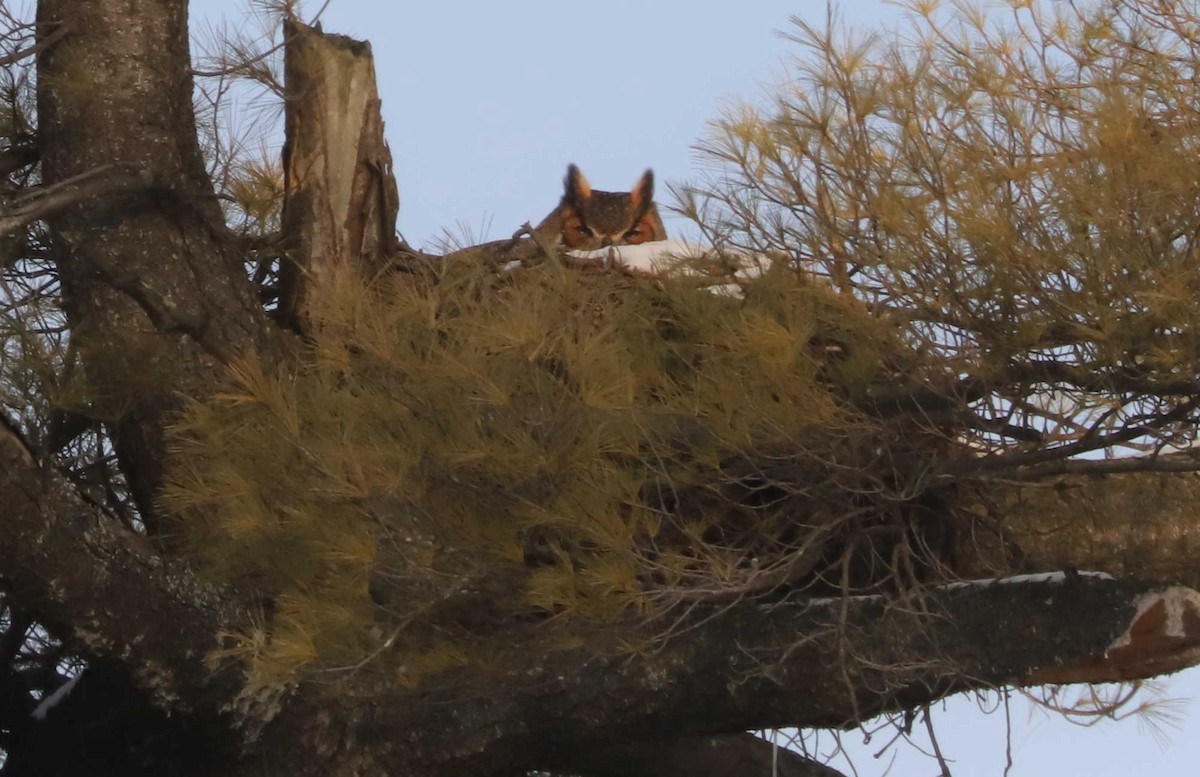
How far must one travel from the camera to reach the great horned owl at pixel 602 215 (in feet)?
15.1

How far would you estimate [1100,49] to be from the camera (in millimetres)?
2740

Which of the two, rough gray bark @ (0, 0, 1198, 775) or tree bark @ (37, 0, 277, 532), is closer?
rough gray bark @ (0, 0, 1198, 775)

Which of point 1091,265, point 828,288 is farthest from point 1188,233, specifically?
point 828,288

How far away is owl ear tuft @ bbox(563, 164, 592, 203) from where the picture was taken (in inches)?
184

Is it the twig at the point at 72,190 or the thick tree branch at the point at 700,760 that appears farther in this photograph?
the thick tree branch at the point at 700,760

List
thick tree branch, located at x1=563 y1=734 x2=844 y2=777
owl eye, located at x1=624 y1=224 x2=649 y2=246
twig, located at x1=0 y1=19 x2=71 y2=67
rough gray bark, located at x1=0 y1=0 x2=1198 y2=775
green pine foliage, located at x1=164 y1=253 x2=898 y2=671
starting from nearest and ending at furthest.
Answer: green pine foliage, located at x1=164 y1=253 x2=898 y2=671, rough gray bark, located at x1=0 y1=0 x2=1198 y2=775, twig, located at x1=0 y1=19 x2=71 y2=67, thick tree branch, located at x1=563 y1=734 x2=844 y2=777, owl eye, located at x1=624 y1=224 x2=649 y2=246

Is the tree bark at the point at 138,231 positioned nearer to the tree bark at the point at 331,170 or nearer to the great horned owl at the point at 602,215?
the tree bark at the point at 331,170

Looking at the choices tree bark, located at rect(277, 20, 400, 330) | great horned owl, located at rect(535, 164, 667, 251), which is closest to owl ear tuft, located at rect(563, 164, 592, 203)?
great horned owl, located at rect(535, 164, 667, 251)

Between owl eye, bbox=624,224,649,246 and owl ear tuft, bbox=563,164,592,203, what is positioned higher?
owl ear tuft, bbox=563,164,592,203

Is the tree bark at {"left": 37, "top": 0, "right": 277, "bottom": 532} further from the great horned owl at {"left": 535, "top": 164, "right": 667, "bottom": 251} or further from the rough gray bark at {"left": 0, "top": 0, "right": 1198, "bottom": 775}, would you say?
the great horned owl at {"left": 535, "top": 164, "right": 667, "bottom": 251}

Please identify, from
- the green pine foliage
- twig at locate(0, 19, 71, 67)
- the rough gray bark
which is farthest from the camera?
twig at locate(0, 19, 71, 67)

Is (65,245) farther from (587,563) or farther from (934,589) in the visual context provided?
(934,589)

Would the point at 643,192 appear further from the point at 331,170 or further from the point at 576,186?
the point at 331,170

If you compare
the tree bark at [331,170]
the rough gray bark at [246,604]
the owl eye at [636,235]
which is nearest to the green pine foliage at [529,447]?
the rough gray bark at [246,604]
